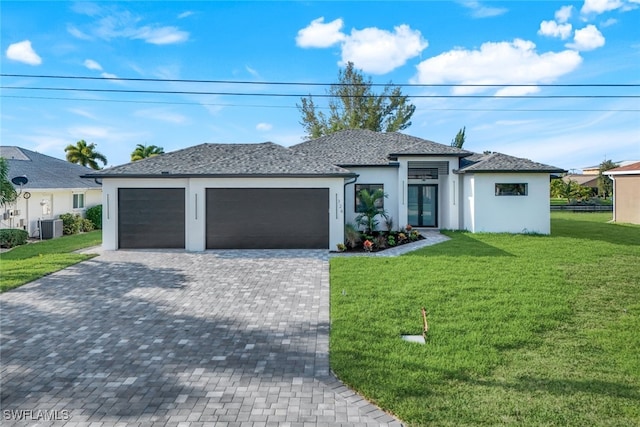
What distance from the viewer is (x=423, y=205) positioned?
2045 cm

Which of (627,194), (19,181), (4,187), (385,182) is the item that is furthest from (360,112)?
(4,187)

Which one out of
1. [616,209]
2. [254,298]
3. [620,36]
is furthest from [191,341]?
[616,209]

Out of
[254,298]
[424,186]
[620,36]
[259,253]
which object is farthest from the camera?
[424,186]

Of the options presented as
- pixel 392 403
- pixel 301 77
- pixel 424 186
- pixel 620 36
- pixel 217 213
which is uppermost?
pixel 620 36

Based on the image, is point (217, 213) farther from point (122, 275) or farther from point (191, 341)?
point (191, 341)

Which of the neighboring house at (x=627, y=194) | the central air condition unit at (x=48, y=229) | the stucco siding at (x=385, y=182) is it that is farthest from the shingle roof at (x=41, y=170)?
the neighboring house at (x=627, y=194)

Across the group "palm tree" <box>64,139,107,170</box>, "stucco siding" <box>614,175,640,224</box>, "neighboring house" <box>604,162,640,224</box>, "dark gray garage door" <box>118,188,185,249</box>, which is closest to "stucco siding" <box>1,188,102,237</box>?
"dark gray garage door" <box>118,188,185,249</box>

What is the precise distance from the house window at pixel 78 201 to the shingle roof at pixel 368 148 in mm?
12675

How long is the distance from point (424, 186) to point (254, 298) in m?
14.1

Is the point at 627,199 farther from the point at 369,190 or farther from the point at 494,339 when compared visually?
the point at 494,339

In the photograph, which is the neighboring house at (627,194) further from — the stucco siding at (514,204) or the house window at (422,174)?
the house window at (422,174)

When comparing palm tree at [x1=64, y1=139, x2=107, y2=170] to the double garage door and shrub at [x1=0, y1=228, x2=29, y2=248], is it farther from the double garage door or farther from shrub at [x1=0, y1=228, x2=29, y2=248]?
the double garage door

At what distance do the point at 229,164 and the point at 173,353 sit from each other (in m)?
10.6

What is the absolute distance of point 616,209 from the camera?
967 inches
